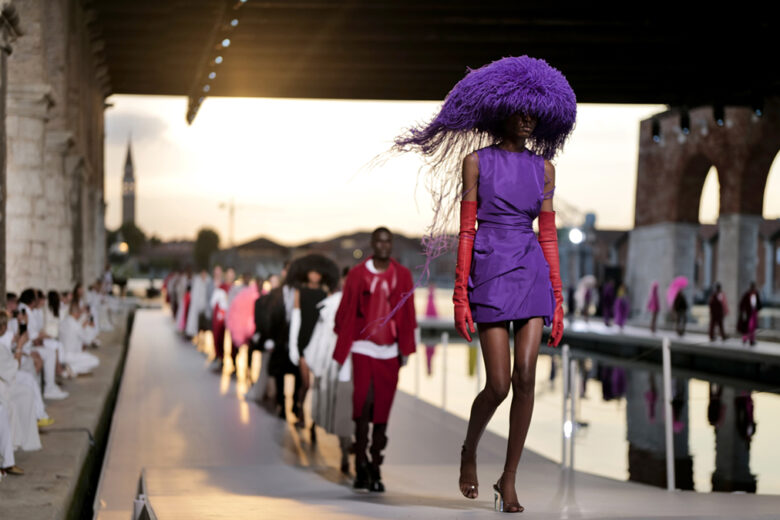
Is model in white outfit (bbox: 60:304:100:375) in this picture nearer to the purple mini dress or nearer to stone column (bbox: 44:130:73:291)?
stone column (bbox: 44:130:73:291)

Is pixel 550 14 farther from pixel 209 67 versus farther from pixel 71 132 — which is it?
pixel 71 132

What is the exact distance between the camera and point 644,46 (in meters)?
18.5

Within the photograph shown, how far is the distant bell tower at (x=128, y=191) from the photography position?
616 feet

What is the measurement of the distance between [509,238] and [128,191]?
197 metres

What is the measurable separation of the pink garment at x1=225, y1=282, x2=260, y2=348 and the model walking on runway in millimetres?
9009

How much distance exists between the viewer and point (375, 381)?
19.8 feet

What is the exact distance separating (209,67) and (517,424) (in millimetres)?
16251

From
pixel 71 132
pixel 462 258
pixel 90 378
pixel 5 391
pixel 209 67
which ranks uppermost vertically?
pixel 209 67

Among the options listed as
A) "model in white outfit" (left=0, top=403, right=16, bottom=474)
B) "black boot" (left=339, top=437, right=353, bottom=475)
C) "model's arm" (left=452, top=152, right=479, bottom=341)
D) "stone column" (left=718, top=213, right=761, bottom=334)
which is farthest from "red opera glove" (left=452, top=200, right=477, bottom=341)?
"stone column" (left=718, top=213, right=761, bottom=334)

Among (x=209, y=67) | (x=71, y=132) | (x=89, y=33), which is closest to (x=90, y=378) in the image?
(x=71, y=132)

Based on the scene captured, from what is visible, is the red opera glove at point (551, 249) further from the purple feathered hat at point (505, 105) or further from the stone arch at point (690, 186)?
the stone arch at point (690, 186)

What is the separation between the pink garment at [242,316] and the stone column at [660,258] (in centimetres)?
1851

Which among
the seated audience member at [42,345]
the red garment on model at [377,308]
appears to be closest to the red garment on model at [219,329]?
the seated audience member at [42,345]

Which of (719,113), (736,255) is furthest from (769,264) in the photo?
(719,113)
